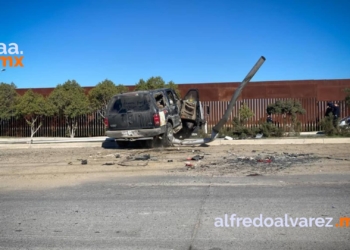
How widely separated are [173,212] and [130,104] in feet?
24.3

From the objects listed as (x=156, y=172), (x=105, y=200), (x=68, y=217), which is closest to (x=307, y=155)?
(x=156, y=172)

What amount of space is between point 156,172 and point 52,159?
422cm

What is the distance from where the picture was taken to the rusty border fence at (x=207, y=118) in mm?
22203

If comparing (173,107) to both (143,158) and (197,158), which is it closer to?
(143,158)

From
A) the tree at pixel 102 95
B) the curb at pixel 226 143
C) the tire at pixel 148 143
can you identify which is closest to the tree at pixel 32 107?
the tree at pixel 102 95

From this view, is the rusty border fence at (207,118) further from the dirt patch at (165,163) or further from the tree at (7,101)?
the dirt patch at (165,163)

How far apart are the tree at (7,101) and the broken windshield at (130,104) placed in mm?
12814

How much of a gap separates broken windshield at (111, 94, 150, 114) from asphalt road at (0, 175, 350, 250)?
4.74 m

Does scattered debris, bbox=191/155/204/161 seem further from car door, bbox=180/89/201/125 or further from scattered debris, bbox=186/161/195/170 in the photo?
car door, bbox=180/89/201/125

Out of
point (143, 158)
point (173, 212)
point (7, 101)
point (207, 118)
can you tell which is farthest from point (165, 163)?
point (7, 101)

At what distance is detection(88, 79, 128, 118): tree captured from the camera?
22469 mm

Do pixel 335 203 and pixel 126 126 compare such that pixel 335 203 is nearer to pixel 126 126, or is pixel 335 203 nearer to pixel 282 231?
pixel 282 231

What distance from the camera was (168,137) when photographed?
497 inches

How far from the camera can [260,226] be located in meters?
4.85
